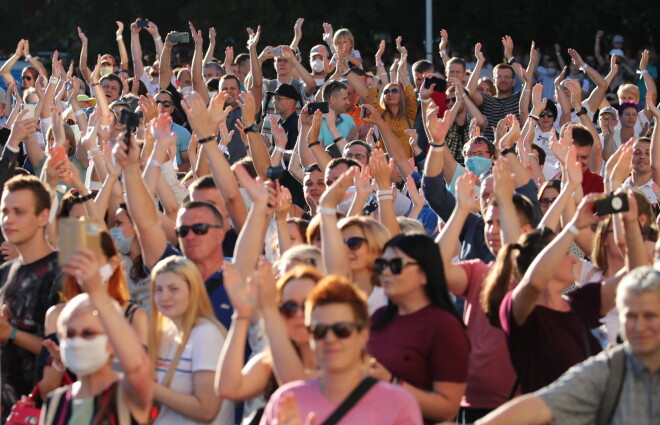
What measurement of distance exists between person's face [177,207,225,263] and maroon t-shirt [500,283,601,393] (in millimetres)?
1562

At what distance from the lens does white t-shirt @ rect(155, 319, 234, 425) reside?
5.22m

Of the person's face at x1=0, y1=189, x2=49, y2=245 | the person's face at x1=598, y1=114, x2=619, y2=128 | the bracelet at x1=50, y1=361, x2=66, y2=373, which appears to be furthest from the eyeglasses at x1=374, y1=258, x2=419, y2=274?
the person's face at x1=598, y1=114, x2=619, y2=128

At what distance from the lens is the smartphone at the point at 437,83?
1173cm

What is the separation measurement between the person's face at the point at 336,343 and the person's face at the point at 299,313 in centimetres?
57

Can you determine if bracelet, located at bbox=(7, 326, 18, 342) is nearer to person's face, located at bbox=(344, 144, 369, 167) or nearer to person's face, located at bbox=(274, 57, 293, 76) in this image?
person's face, located at bbox=(344, 144, 369, 167)

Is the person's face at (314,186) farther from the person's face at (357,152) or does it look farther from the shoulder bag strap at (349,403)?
the shoulder bag strap at (349,403)

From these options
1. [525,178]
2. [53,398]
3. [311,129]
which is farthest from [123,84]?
[53,398]

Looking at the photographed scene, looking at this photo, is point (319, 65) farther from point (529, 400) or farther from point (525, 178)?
point (529, 400)

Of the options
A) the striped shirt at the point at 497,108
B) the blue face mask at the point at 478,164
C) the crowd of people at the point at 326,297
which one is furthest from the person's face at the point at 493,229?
the striped shirt at the point at 497,108

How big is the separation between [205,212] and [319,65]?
24.5ft

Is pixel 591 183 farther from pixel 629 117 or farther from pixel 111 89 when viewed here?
pixel 111 89

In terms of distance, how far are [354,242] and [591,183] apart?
12.0 feet

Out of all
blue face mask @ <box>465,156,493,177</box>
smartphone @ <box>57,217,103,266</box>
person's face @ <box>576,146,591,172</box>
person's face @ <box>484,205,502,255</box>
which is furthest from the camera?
person's face @ <box>576,146,591,172</box>

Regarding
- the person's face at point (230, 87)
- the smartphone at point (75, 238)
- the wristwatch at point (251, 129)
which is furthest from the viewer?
the person's face at point (230, 87)
